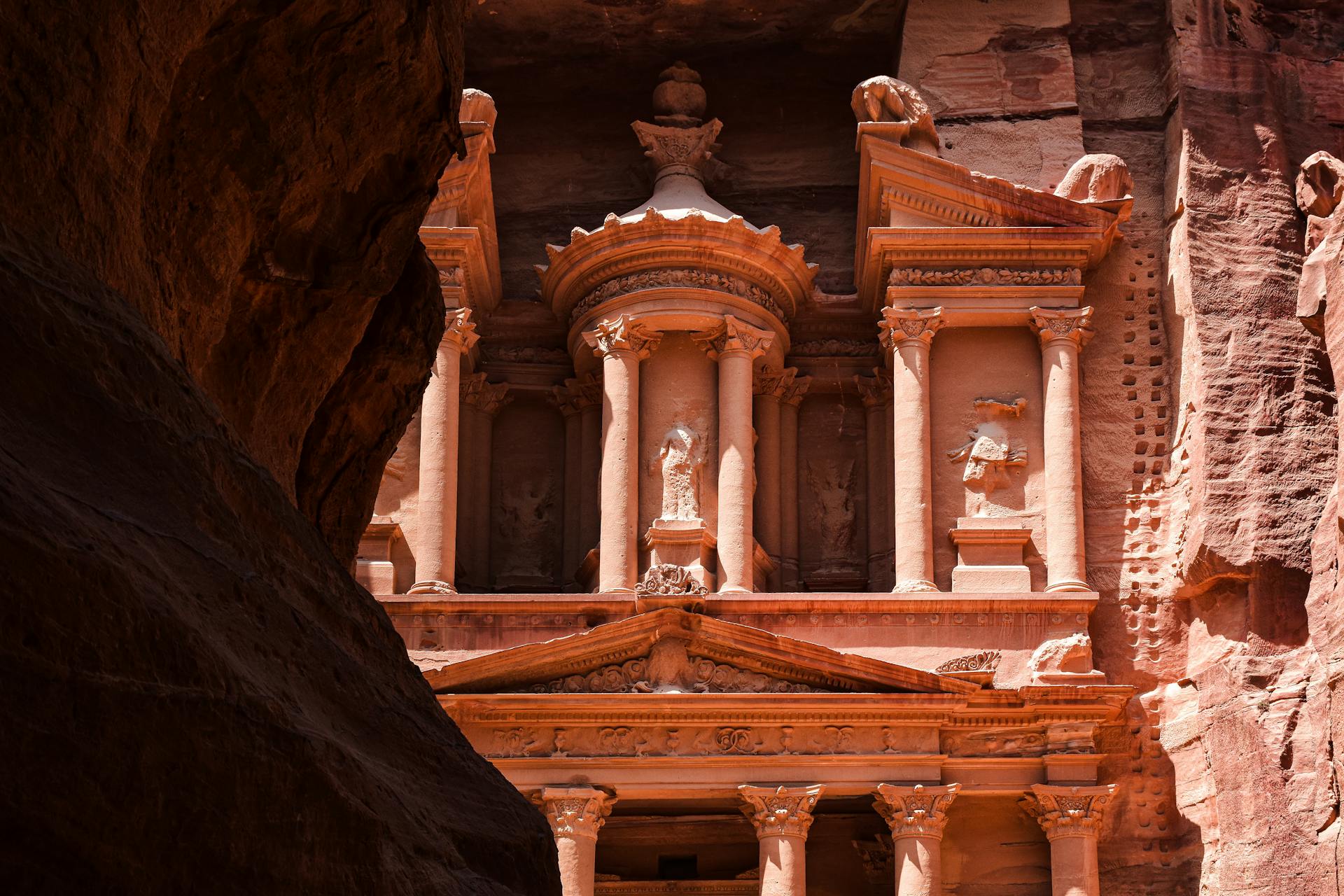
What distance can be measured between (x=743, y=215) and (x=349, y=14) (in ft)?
61.9

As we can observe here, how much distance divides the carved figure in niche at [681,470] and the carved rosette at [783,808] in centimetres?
344

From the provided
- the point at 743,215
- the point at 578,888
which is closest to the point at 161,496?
the point at 578,888

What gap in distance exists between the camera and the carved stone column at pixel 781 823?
17797 millimetres

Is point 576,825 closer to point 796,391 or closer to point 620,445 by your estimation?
point 620,445

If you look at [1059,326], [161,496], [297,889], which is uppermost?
[1059,326]

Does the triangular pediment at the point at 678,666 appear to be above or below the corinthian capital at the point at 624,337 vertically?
below

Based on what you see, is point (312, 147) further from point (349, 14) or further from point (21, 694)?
point (21, 694)

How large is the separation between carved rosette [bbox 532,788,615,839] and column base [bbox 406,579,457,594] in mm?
2706

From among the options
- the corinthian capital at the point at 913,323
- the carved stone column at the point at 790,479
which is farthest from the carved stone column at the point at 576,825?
the corinthian capital at the point at 913,323

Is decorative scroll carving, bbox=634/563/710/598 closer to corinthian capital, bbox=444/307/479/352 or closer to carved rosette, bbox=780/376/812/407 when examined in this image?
corinthian capital, bbox=444/307/479/352

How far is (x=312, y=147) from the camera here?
5.08 metres

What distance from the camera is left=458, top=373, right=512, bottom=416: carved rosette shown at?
72.6 ft

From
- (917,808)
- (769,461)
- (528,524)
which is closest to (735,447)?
(769,461)

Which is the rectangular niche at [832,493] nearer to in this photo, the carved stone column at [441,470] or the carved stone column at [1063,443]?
the carved stone column at [1063,443]
